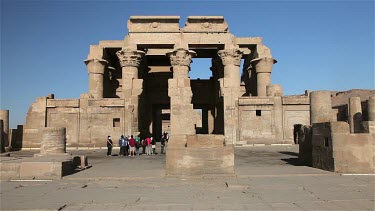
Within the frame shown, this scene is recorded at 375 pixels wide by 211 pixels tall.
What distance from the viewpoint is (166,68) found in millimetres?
38031

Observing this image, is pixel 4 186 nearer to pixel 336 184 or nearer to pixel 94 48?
pixel 336 184

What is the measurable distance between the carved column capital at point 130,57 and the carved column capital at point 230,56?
662 cm

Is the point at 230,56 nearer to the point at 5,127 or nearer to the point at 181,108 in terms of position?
the point at 181,108

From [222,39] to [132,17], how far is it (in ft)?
24.5

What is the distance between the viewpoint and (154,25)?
91.9ft

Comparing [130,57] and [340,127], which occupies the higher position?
[130,57]

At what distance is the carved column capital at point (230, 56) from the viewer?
1094 inches

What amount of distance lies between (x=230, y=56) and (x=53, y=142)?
58.7 ft

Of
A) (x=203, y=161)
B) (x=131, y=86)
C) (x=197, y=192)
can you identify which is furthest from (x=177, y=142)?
(x=131, y=86)

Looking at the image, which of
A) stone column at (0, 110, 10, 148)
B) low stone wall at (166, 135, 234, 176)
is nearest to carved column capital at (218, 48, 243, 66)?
stone column at (0, 110, 10, 148)

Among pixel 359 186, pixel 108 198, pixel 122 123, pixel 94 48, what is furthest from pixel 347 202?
pixel 94 48

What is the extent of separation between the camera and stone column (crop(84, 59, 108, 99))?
29.4m

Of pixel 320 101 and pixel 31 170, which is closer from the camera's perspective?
pixel 31 170

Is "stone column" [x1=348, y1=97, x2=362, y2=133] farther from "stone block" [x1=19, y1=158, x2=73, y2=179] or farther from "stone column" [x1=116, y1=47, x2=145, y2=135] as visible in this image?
"stone block" [x1=19, y1=158, x2=73, y2=179]
